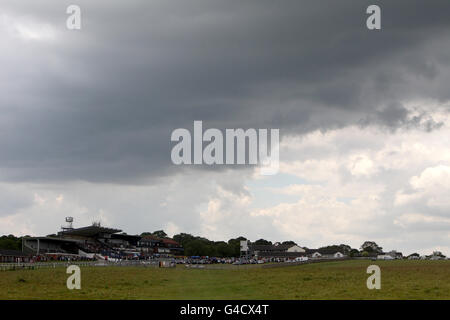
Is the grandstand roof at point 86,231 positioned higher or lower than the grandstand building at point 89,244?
higher

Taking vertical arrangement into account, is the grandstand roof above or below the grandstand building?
A: above

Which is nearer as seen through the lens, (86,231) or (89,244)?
(89,244)

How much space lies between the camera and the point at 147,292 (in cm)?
3825

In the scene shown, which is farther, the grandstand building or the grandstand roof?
the grandstand roof

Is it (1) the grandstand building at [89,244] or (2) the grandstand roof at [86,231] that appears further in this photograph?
(2) the grandstand roof at [86,231]

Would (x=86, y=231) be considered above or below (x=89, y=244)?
above

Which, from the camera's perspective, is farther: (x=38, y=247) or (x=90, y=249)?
(x=90, y=249)

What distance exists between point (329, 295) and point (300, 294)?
191 cm

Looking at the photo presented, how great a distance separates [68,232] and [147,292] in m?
140
